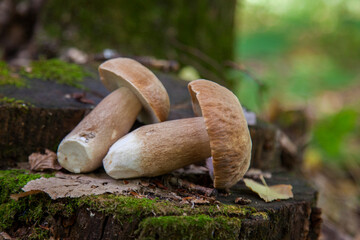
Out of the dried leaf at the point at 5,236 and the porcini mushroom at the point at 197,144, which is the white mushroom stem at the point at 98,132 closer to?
the porcini mushroom at the point at 197,144

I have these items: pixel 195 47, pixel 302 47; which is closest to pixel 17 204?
pixel 195 47

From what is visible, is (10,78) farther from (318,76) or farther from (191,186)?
(318,76)

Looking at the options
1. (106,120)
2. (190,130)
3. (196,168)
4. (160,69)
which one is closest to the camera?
(190,130)

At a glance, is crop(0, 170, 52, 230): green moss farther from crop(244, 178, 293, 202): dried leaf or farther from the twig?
crop(244, 178, 293, 202): dried leaf

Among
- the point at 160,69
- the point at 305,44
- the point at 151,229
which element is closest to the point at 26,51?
the point at 160,69

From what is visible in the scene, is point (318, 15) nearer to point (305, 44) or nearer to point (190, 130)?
point (305, 44)

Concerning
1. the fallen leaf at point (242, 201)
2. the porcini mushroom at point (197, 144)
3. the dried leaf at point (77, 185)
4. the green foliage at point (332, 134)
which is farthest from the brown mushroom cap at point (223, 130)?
the green foliage at point (332, 134)
